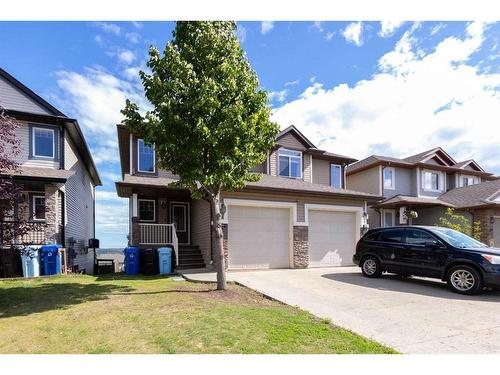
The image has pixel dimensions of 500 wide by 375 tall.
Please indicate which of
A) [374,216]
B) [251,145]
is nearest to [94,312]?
[251,145]

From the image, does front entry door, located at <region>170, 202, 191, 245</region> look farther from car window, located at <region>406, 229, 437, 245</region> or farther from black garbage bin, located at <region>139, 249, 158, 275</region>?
car window, located at <region>406, 229, 437, 245</region>

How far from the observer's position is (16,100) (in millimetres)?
14727

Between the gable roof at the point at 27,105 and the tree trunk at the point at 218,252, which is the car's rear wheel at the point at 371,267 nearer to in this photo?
the tree trunk at the point at 218,252

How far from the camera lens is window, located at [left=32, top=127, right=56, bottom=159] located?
1456cm

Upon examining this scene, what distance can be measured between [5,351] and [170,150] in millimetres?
5087

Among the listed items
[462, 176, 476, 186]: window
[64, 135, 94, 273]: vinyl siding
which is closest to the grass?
[64, 135, 94, 273]: vinyl siding

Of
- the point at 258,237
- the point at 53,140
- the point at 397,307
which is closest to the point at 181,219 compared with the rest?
the point at 258,237

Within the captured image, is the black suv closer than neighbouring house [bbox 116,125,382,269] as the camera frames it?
Yes

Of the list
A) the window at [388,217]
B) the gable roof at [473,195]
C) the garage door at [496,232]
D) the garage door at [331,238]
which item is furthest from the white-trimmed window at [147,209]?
the garage door at [496,232]

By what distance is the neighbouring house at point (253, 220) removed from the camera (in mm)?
12664

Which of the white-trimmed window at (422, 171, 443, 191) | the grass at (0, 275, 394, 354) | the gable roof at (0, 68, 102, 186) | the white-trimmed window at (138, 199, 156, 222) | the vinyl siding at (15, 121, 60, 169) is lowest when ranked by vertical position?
the grass at (0, 275, 394, 354)

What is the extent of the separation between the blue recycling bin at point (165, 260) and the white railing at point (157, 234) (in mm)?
1229

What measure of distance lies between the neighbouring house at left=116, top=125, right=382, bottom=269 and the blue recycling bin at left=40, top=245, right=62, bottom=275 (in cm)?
276

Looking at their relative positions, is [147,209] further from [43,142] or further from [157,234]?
[43,142]
